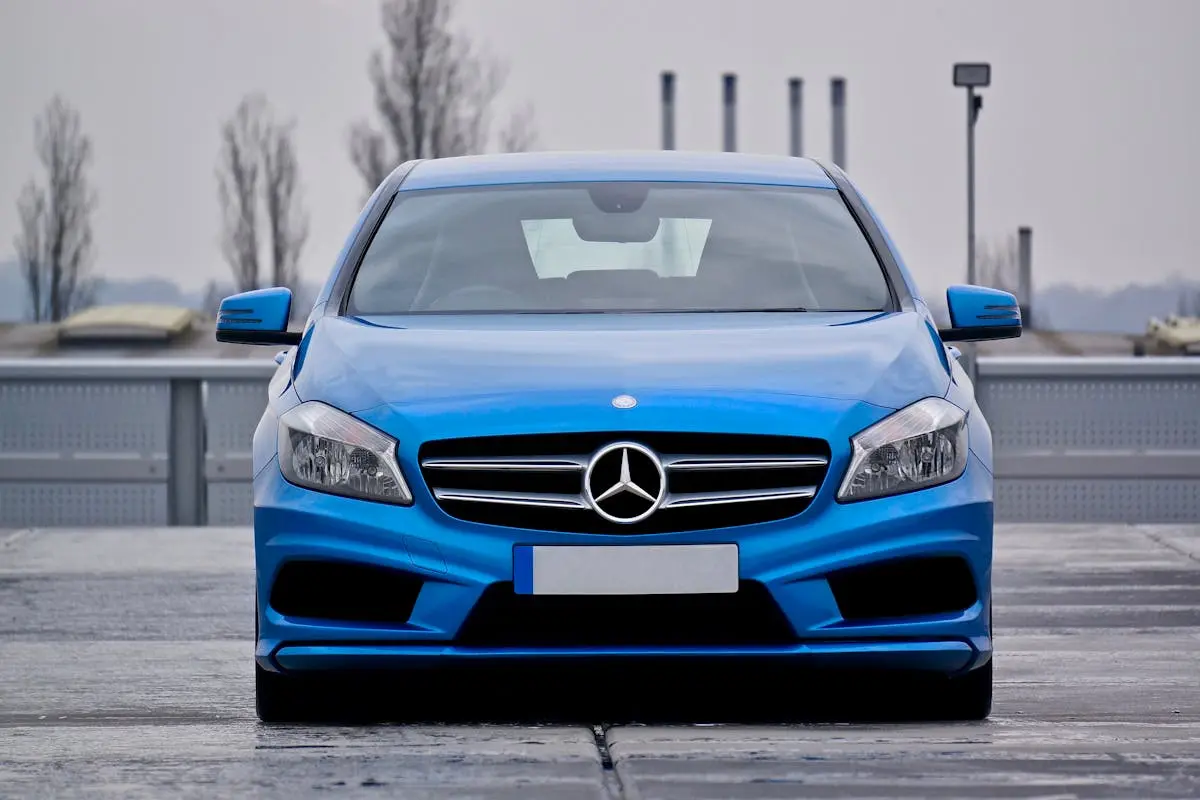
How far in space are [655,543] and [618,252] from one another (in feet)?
5.22

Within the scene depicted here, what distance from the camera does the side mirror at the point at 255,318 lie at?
22.0 ft

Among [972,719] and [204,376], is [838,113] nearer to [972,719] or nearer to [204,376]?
[204,376]

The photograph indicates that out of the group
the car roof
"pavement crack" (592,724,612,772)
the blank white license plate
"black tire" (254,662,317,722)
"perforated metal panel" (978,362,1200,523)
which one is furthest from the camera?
"perforated metal panel" (978,362,1200,523)

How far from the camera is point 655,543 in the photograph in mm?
5508

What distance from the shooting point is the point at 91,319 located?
5950 cm

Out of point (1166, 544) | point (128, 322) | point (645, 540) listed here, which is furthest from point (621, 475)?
point (128, 322)

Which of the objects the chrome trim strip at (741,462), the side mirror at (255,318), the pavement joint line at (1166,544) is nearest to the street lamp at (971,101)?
the pavement joint line at (1166,544)

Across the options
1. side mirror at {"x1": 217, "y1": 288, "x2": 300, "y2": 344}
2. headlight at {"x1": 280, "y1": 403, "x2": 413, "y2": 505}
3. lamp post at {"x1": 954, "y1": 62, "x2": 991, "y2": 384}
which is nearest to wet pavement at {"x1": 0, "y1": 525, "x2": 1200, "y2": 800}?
headlight at {"x1": 280, "y1": 403, "x2": 413, "y2": 505}

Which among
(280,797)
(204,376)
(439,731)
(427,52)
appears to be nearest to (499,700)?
(439,731)

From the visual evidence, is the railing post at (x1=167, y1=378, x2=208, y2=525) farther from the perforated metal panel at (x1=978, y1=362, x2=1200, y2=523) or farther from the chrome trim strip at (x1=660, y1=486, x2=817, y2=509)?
the chrome trim strip at (x1=660, y1=486, x2=817, y2=509)

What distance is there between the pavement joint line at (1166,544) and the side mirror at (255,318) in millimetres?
6499

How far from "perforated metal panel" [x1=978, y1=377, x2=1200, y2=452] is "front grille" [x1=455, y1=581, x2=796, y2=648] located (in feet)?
30.2

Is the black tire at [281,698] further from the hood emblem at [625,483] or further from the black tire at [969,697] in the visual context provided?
the black tire at [969,697]

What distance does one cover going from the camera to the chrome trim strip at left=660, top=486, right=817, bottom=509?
5.53m
